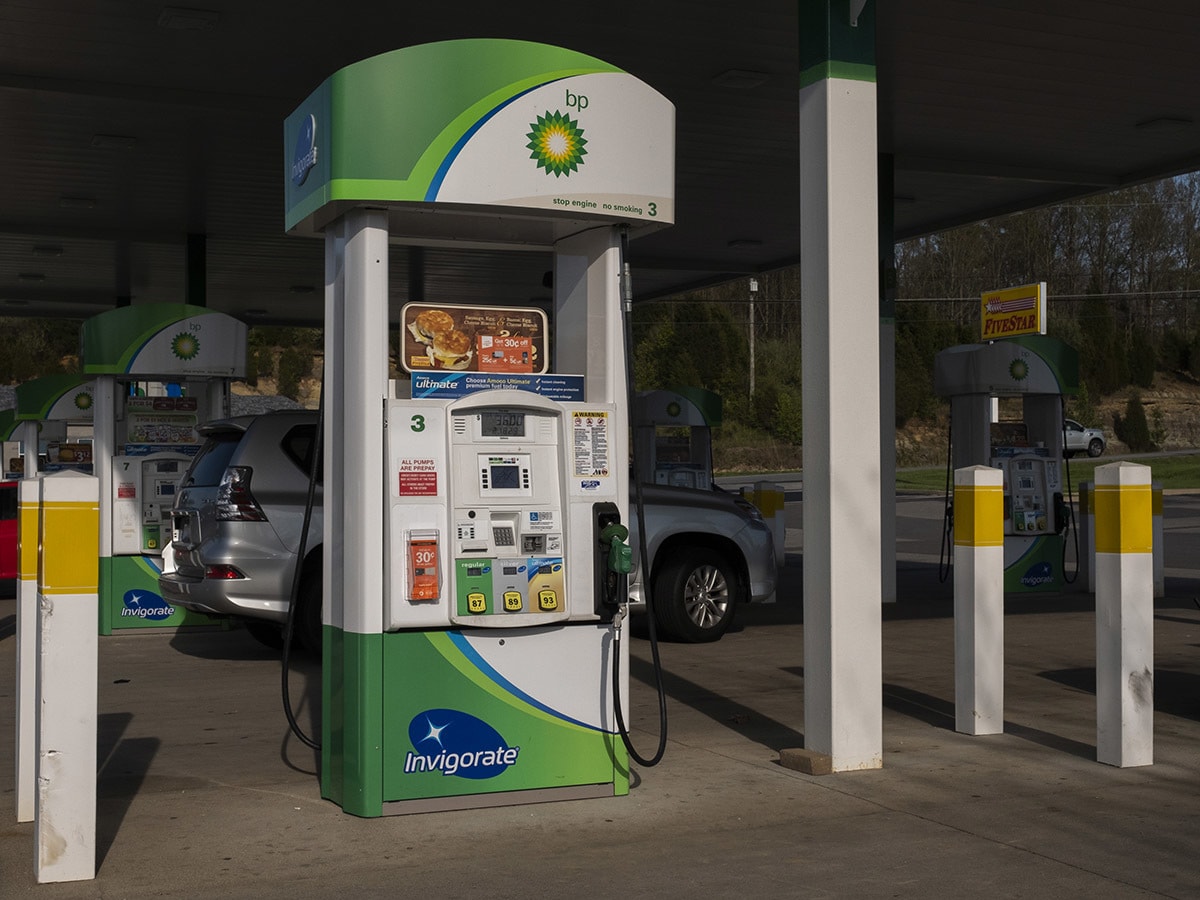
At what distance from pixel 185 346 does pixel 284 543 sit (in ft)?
11.1

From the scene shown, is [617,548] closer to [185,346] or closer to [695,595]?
[695,595]

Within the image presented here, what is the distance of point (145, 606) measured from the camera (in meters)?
14.0

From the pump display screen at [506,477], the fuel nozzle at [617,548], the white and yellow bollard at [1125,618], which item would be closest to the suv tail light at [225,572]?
the pump display screen at [506,477]

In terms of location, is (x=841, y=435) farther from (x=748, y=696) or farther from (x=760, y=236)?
(x=760, y=236)

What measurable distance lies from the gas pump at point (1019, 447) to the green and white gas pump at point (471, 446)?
419 inches

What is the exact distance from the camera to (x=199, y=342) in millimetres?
14055

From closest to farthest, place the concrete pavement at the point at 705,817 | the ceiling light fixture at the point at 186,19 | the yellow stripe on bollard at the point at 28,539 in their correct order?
the concrete pavement at the point at 705,817
the yellow stripe on bollard at the point at 28,539
the ceiling light fixture at the point at 186,19

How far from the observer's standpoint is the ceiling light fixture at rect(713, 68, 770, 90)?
12.5 metres

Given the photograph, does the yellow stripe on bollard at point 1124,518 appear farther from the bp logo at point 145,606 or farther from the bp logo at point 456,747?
the bp logo at point 145,606

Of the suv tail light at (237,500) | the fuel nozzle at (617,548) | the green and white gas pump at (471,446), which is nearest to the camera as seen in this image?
the green and white gas pump at (471,446)

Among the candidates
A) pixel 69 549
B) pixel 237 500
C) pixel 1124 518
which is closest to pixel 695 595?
pixel 237 500

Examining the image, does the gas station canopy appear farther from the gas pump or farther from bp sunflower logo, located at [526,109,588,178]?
the gas pump

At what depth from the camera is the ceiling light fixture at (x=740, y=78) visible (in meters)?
12.5

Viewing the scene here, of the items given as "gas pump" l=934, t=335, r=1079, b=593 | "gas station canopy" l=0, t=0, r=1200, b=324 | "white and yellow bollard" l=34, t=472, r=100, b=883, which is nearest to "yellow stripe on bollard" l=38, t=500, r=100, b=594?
"white and yellow bollard" l=34, t=472, r=100, b=883
